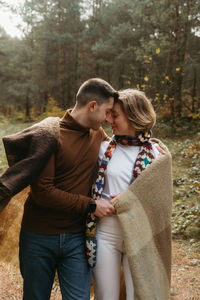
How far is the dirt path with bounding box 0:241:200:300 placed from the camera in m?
3.28

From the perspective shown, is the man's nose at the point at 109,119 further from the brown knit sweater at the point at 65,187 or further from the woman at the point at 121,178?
the brown knit sweater at the point at 65,187

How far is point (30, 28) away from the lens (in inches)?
1002

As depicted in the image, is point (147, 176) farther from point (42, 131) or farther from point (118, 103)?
point (42, 131)

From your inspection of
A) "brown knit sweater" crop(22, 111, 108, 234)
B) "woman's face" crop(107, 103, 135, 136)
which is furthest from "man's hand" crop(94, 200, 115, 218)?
"woman's face" crop(107, 103, 135, 136)

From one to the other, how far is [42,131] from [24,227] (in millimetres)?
850

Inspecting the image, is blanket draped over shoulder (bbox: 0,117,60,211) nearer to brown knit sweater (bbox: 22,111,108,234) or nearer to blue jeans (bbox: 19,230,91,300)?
brown knit sweater (bbox: 22,111,108,234)

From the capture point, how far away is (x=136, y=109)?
7.87ft

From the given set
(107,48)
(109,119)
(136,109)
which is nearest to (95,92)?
(109,119)

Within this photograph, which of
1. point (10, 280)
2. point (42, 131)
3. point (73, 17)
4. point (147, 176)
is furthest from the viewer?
point (73, 17)

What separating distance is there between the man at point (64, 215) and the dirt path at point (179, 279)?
75cm

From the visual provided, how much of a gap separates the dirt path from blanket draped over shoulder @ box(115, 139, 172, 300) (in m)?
1.30

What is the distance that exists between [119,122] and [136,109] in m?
0.19

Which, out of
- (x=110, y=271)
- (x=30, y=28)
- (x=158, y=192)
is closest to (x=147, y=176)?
(x=158, y=192)

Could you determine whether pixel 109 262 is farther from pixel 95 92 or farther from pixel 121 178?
pixel 95 92
